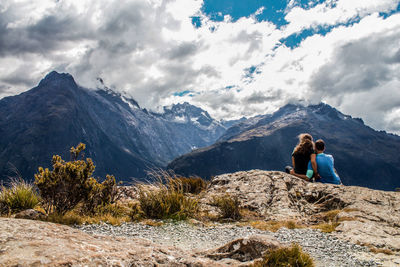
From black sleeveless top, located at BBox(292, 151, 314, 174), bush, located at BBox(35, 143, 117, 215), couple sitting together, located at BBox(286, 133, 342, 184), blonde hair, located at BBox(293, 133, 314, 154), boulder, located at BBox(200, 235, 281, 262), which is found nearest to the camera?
boulder, located at BBox(200, 235, 281, 262)

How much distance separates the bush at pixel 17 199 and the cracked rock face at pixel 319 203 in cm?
783

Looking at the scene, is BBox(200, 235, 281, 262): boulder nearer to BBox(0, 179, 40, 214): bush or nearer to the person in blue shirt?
BBox(0, 179, 40, 214): bush

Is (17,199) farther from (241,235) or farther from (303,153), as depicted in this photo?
Answer: (303,153)

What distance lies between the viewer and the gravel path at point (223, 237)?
668 centimetres

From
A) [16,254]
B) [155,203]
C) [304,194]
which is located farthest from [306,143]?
[16,254]

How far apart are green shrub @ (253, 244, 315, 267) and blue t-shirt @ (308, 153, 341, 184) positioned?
9.10m

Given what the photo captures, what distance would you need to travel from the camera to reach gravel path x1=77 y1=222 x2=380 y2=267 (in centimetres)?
668

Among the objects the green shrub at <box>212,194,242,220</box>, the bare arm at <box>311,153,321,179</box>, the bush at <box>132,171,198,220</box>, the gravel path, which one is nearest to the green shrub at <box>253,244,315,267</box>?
the gravel path

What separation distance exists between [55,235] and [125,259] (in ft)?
4.42

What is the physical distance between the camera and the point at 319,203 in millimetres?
12438

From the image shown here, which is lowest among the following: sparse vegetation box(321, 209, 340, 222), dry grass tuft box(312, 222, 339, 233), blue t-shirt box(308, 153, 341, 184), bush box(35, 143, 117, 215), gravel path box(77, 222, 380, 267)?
gravel path box(77, 222, 380, 267)

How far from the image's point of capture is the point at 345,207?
11.3m

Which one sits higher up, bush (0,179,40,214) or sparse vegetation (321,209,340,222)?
bush (0,179,40,214)

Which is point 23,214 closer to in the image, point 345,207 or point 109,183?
point 109,183
